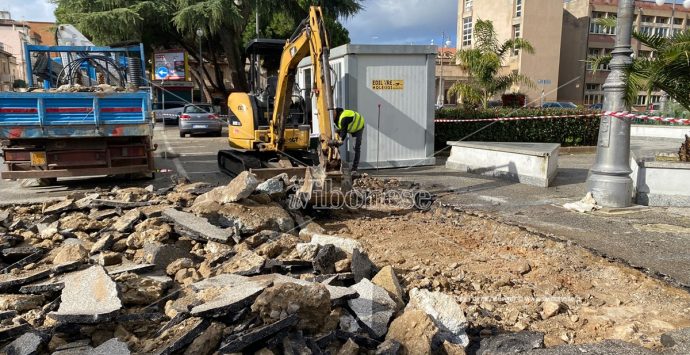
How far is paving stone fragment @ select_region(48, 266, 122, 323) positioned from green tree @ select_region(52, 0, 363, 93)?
2405 cm

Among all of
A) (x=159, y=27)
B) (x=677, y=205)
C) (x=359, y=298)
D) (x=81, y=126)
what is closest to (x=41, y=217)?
(x=81, y=126)

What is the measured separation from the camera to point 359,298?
3.96 m

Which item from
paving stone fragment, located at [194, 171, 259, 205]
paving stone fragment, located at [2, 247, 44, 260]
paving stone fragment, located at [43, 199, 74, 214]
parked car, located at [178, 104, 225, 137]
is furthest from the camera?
parked car, located at [178, 104, 225, 137]

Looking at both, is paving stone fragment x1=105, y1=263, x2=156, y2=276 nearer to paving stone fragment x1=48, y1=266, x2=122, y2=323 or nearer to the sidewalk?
paving stone fragment x1=48, y1=266, x2=122, y2=323

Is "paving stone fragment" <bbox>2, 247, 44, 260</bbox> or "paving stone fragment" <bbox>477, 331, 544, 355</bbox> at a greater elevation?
A: "paving stone fragment" <bbox>2, 247, 44, 260</bbox>

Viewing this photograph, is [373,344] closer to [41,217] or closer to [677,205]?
[41,217]

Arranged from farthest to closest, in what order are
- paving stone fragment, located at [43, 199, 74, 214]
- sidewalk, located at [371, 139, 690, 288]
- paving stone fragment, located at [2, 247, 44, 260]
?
paving stone fragment, located at [43, 199, 74, 214] → sidewalk, located at [371, 139, 690, 288] → paving stone fragment, located at [2, 247, 44, 260]

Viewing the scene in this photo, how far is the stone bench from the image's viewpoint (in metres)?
9.98

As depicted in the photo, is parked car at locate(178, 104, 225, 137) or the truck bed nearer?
the truck bed

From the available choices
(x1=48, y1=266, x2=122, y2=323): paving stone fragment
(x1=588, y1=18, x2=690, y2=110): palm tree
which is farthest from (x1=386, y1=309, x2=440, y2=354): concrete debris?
(x1=588, y1=18, x2=690, y2=110): palm tree

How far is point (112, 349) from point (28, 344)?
1.89ft

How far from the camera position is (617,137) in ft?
25.4

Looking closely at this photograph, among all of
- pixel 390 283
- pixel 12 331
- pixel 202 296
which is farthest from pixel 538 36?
pixel 12 331

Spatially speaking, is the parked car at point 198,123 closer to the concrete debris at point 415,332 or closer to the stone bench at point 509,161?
the stone bench at point 509,161
